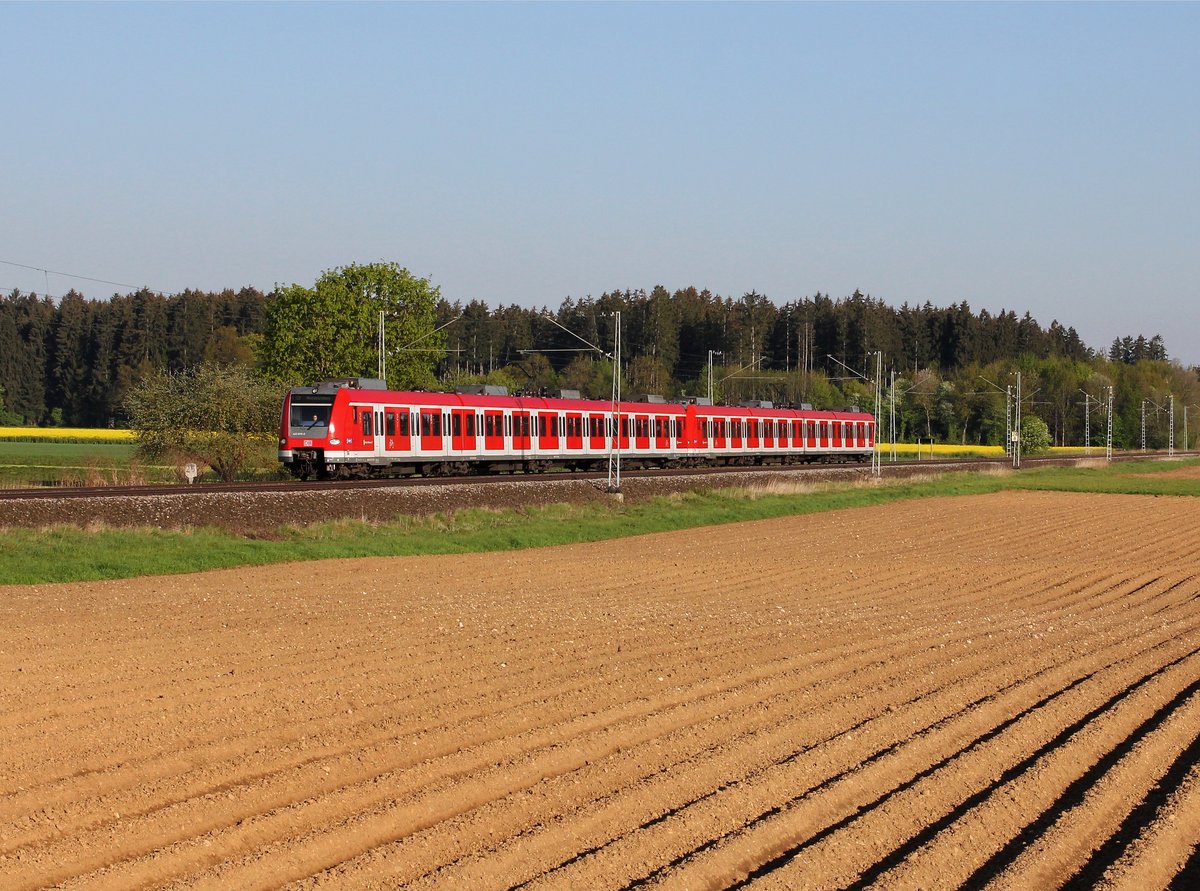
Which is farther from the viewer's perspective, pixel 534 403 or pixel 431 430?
pixel 534 403

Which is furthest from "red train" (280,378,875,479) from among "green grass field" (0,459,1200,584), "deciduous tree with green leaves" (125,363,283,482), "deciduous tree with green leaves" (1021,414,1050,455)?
"deciduous tree with green leaves" (1021,414,1050,455)

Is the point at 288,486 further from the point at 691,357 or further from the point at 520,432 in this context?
the point at 691,357

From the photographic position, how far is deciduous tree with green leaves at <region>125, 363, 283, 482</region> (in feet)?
159

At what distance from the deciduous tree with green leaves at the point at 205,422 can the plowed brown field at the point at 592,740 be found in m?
28.0

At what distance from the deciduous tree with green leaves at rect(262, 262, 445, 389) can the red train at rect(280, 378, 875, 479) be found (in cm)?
1444

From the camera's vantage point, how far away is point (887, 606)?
2011 cm

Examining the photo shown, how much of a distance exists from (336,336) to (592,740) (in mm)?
62700

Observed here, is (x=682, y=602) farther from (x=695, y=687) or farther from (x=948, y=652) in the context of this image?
(x=695, y=687)

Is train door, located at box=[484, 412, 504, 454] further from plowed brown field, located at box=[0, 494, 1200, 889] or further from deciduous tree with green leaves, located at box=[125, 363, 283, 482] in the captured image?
plowed brown field, located at box=[0, 494, 1200, 889]

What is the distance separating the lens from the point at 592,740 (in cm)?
1029

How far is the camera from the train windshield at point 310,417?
130 feet

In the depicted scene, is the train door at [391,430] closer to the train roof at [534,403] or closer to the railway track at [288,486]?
the train roof at [534,403]

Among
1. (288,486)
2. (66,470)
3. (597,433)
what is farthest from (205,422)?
(288,486)

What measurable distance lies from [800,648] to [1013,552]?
1729 centimetres
